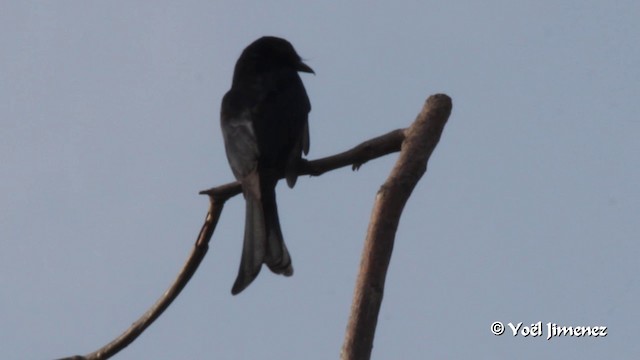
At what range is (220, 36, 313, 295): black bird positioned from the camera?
5.48 meters

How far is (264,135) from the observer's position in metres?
6.46

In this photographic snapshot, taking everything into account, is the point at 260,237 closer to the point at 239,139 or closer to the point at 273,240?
the point at 273,240

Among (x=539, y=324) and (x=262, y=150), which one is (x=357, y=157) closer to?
(x=539, y=324)

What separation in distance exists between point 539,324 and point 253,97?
7.78 feet

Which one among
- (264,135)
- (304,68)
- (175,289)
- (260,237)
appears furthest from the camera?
(304,68)

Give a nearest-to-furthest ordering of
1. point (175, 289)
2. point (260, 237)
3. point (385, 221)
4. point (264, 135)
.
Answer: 1. point (385, 221)
2. point (175, 289)
3. point (260, 237)
4. point (264, 135)

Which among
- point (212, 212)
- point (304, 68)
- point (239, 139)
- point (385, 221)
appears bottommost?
point (385, 221)

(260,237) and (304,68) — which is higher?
(304,68)

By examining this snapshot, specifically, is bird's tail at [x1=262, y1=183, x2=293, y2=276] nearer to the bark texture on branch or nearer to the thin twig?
the thin twig

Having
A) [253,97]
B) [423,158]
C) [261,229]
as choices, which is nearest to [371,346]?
[423,158]

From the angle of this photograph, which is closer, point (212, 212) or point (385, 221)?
point (385, 221)

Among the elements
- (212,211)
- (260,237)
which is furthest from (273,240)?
(212,211)

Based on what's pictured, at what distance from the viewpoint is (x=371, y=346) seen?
3.13 meters

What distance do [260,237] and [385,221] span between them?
82.3 inches
